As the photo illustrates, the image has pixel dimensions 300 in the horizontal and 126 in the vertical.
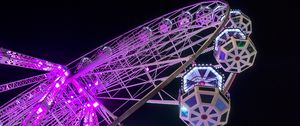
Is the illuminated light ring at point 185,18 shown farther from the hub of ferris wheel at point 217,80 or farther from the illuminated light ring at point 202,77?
the illuminated light ring at point 202,77

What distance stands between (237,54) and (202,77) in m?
2.03

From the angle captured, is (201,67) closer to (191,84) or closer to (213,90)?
(191,84)

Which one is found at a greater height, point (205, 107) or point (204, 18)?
point (204, 18)

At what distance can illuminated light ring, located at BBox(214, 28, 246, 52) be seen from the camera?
577 inches

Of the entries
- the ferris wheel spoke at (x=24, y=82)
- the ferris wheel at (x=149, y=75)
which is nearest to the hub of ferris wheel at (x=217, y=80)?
the ferris wheel at (x=149, y=75)

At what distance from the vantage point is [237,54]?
1395 centimetres

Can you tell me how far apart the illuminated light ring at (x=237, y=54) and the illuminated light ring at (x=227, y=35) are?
56cm

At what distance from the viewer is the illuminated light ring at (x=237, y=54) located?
45.5 feet

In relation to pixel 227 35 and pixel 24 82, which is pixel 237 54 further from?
pixel 24 82

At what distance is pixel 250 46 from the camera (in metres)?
14.0

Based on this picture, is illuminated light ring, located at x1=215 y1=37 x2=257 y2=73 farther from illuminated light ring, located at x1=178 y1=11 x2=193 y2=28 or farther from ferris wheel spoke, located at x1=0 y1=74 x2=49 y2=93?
ferris wheel spoke, located at x1=0 y1=74 x2=49 y2=93

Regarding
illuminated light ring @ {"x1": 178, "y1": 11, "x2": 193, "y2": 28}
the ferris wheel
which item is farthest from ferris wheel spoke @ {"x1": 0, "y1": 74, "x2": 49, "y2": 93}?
illuminated light ring @ {"x1": 178, "y1": 11, "x2": 193, "y2": 28}

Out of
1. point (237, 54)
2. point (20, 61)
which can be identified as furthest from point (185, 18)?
point (20, 61)

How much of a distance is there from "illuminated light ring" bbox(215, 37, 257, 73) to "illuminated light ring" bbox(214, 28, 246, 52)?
0.56 metres
